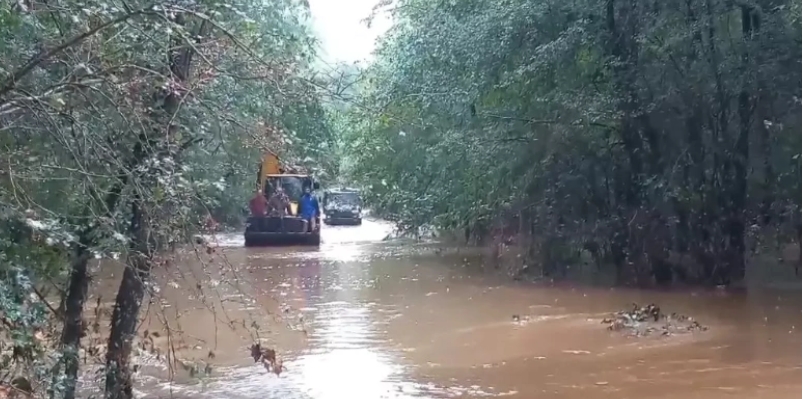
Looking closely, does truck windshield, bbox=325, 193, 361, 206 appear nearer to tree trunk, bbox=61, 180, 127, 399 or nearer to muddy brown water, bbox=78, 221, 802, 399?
muddy brown water, bbox=78, 221, 802, 399

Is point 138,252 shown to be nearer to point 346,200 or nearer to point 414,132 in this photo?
point 414,132

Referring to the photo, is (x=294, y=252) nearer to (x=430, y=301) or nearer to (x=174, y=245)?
(x=430, y=301)

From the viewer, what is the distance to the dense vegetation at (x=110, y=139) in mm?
6121

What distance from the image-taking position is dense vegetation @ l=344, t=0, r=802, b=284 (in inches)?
656

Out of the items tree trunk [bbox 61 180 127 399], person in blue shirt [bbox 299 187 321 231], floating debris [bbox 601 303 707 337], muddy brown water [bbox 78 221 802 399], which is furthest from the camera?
person in blue shirt [bbox 299 187 321 231]

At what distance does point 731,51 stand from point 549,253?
4912mm

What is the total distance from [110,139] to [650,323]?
852cm

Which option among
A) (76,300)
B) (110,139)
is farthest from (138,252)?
(76,300)

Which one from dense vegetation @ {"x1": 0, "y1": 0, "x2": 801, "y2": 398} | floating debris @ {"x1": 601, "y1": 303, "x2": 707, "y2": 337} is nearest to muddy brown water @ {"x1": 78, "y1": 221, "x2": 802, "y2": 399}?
floating debris @ {"x1": 601, "y1": 303, "x2": 707, "y2": 337}

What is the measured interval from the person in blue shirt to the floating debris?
56.6 feet

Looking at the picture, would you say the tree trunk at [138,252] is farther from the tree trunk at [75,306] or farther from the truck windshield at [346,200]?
the truck windshield at [346,200]

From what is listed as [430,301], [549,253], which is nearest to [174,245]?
[430,301]

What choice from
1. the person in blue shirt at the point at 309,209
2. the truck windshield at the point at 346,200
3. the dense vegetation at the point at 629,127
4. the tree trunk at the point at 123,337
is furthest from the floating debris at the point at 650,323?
the truck windshield at the point at 346,200

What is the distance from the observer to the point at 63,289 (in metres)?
8.10
